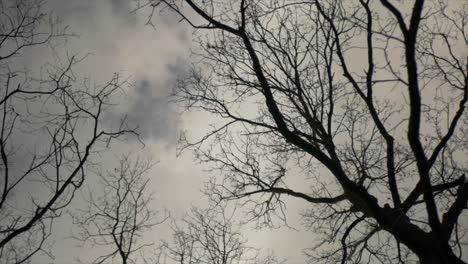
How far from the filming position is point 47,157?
468 centimetres

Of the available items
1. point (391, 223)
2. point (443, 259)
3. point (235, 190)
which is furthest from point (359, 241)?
point (235, 190)

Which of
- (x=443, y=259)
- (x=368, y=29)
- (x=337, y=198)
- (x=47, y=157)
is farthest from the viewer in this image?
(x=337, y=198)

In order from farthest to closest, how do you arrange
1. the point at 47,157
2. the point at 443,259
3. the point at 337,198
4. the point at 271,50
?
1. the point at 271,50
2. the point at 337,198
3. the point at 47,157
4. the point at 443,259

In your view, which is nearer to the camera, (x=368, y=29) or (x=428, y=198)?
(x=428, y=198)

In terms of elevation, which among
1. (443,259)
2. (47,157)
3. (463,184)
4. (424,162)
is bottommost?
(443,259)

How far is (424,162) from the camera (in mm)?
3158

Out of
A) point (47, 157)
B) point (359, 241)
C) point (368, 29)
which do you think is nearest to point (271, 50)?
point (368, 29)

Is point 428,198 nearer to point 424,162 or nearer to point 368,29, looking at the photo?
point 424,162

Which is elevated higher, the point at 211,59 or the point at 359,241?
the point at 211,59

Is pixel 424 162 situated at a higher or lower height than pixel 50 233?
lower

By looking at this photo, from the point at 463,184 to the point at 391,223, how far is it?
115 cm

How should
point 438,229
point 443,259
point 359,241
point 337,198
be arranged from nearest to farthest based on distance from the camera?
point 438,229
point 443,259
point 359,241
point 337,198

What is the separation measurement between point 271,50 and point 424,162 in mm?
4992

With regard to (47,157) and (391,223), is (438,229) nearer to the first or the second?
(391,223)
